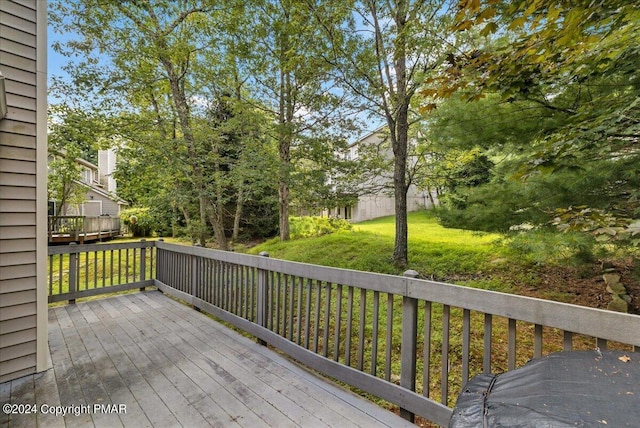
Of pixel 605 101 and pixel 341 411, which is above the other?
pixel 605 101

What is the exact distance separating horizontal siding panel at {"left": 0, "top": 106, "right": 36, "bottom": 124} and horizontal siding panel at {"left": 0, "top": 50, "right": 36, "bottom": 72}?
32 cm

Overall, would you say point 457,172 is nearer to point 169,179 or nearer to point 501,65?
point 501,65

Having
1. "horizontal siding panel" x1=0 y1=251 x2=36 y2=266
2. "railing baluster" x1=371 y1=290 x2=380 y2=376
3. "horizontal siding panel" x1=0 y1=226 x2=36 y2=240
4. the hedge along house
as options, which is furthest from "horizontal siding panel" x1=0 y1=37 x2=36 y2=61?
"railing baluster" x1=371 y1=290 x2=380 y2=376

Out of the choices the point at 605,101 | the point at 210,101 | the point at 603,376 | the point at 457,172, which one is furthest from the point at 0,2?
the point at 457,172

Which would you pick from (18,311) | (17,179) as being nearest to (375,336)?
(18,311)

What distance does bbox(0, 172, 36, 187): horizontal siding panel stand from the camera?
2.47 metres

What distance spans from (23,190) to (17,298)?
888 mm

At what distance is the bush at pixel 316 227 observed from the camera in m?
9.44

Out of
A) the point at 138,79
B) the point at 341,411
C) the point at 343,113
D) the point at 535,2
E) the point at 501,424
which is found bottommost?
the point at 341,411

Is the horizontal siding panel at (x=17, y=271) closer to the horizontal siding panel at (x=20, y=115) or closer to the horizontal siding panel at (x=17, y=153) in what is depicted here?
the horizontal siding panel at (x=17, y=153)

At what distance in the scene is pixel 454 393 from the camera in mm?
2572

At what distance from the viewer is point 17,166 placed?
99.7 inches

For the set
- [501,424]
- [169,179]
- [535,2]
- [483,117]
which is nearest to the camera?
[501,424]

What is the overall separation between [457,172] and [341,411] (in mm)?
5720
